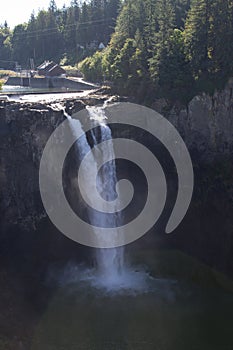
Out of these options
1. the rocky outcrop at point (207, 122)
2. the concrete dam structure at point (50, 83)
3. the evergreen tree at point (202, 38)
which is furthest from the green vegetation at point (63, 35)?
the rocky outcrop at point (207, 122)

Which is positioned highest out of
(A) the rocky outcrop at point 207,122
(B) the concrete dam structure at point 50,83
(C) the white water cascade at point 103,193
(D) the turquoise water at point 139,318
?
(B) the concrete dam structure at point 50,83

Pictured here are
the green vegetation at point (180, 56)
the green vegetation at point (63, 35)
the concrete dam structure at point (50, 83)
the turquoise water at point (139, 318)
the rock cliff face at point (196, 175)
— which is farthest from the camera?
the green vegetation at point (63, 35)

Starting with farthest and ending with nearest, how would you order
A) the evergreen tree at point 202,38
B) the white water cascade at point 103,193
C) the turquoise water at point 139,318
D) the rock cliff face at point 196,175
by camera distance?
the evergreen tree at point 202,38
the rock cliff face at point 196,175
the white water cascade at point 103,193
the turquoise water at point 139,318

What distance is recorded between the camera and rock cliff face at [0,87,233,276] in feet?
87.9

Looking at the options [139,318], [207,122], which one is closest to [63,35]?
[207,122]

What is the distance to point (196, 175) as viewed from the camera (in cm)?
2861

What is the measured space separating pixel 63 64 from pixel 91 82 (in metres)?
21.5

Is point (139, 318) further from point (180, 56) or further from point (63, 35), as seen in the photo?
point (63, 35)

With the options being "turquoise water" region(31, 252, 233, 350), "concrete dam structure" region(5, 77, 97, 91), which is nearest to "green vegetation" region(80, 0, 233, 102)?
"concrete dam structure" region(5, 77, 97, 91)

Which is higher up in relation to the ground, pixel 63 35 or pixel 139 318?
pixel 63 35

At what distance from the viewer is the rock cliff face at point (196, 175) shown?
2678 cm

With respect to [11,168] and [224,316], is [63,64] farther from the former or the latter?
[224,316]

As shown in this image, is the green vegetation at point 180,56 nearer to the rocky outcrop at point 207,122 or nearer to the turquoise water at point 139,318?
the rocky outcrop at point 207,122

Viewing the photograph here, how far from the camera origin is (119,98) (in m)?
30.7
